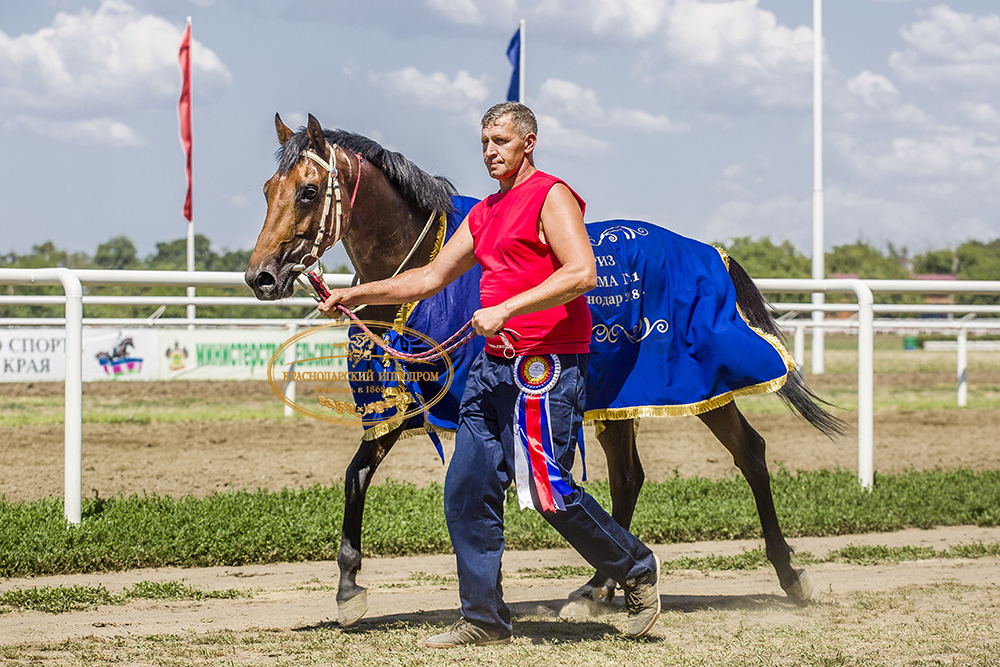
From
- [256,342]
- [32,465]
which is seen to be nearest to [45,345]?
[256,342]

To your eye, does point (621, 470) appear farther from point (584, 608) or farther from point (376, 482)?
point (376, 482)

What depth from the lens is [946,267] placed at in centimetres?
6550

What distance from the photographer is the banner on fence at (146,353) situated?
13438 mm

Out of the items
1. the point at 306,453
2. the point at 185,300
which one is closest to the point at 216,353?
the point at 306,453

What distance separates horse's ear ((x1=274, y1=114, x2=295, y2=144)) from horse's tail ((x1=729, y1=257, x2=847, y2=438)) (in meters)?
2.25

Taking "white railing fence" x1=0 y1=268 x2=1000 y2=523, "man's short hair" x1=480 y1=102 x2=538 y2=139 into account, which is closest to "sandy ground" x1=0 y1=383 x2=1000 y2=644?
"white railing fence" x1=0 y1=268 x2=1000 y2=523

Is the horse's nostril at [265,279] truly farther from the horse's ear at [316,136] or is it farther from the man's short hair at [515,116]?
the man's short hair at [515,116]

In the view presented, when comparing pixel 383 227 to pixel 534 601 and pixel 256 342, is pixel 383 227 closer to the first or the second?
pixel 534 601

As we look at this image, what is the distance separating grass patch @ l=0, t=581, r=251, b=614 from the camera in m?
4.29

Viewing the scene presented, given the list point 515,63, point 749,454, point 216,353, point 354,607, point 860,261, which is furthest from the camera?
point 860,261

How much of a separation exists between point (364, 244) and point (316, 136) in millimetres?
493

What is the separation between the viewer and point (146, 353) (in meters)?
14.4

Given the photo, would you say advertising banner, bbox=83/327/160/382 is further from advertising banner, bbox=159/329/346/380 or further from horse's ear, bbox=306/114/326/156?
horse's ear, bbox=306/114/326/156

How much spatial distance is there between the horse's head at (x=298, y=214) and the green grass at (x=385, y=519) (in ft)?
6.80
